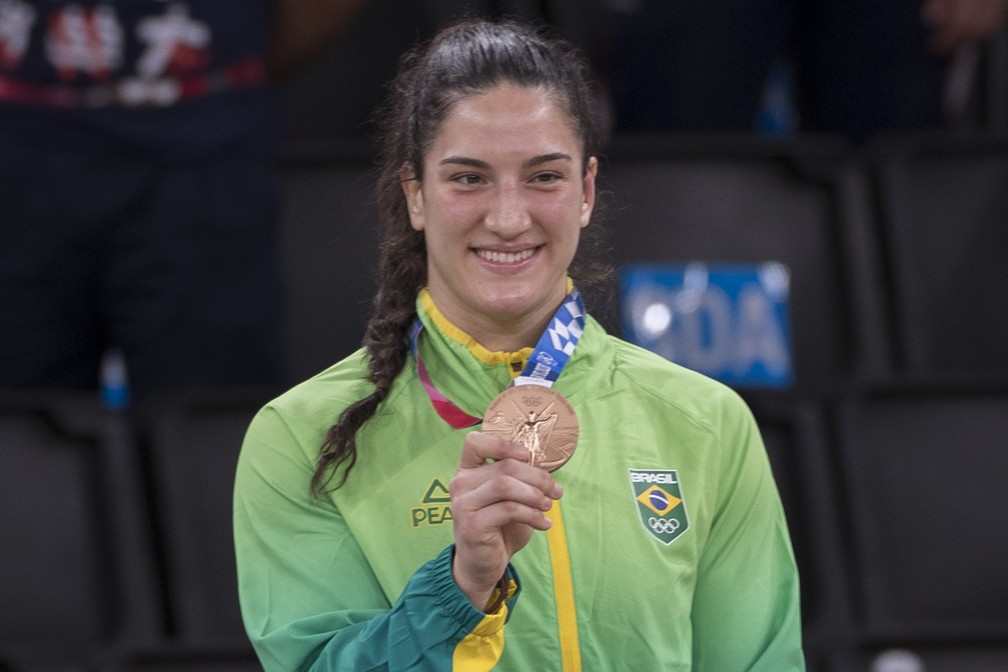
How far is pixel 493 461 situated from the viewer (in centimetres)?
188

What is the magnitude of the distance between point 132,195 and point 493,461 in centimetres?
177

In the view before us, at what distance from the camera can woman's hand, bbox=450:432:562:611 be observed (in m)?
1.76

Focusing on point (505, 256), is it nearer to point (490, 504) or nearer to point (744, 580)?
point (490, 504)

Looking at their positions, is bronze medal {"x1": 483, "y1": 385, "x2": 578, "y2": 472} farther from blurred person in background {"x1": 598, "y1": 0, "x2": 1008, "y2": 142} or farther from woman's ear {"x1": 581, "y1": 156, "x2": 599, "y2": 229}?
blurred person in background {"x1": 598, "y1": 0, "x2": 1008, "y2": 142}

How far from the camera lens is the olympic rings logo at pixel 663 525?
2023mm

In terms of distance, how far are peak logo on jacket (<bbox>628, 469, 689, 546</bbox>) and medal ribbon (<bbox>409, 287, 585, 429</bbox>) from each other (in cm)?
16

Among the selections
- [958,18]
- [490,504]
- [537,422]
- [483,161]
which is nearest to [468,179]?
[483,161]

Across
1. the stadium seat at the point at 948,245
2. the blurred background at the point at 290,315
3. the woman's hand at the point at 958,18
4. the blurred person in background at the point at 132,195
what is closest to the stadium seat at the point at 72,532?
the blurred background at the point at 290,315

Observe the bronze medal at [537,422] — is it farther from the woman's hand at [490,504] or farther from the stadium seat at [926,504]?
the stadium seat at [926,504]

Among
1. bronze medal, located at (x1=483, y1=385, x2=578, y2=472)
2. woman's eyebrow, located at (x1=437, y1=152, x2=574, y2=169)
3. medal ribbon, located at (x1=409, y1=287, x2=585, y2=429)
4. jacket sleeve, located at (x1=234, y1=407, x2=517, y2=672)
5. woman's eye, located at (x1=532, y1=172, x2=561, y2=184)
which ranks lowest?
jacket sleeve, located at (x1=234, y1=407, x2=517, y2=672)

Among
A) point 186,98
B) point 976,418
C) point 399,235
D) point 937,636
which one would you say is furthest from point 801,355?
point 399,235

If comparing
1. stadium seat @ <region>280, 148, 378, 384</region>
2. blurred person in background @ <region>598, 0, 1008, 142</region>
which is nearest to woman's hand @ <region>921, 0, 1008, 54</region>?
blurred person in background @ <region>598, 0, 1008, 142</region>

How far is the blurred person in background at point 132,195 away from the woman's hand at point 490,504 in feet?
5.78

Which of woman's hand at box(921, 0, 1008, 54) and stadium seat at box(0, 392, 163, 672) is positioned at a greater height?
woman's hand at box(921, 0, 1008, 54)
